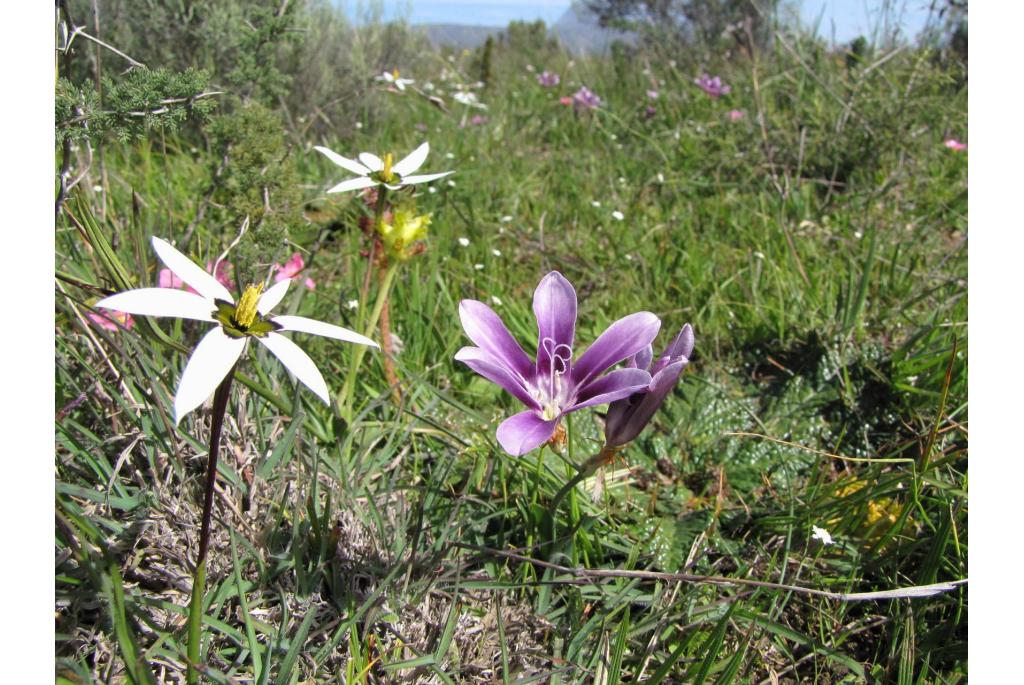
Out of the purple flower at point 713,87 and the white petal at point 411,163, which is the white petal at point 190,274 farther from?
the purple flower at point 713,87

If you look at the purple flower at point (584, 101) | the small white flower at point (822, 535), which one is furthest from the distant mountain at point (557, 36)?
the small white flower at point (822, 535)

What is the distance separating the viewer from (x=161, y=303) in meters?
0.77

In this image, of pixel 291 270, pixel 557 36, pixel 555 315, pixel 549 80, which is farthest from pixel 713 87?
pixel 555 315

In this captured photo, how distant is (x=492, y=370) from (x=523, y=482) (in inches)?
19.1

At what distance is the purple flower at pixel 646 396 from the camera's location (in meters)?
1.03

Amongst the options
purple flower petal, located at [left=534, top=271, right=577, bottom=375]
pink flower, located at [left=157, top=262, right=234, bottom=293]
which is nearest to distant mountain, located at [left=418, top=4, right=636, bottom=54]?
pink flower, located at [left=157, top=262, right=234, bottom=293]

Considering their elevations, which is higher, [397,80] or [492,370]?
[397,80]

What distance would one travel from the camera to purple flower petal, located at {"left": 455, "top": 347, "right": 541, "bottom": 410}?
965mm

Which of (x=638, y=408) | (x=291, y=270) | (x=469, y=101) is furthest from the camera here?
(x=469, y=101)

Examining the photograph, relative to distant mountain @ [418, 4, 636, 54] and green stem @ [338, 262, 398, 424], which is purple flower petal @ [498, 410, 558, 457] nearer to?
green stem @ [338, 262, 398, 424]

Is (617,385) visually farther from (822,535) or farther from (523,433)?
(822,535)

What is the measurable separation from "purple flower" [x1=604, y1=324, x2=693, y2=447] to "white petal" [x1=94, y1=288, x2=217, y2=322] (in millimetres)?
533

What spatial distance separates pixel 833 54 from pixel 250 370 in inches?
173

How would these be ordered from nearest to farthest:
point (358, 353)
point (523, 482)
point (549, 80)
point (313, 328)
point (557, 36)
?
point (313, 328) → point (523, 482) → point (358, 353) → point (549, 80) → point (557, 36)
